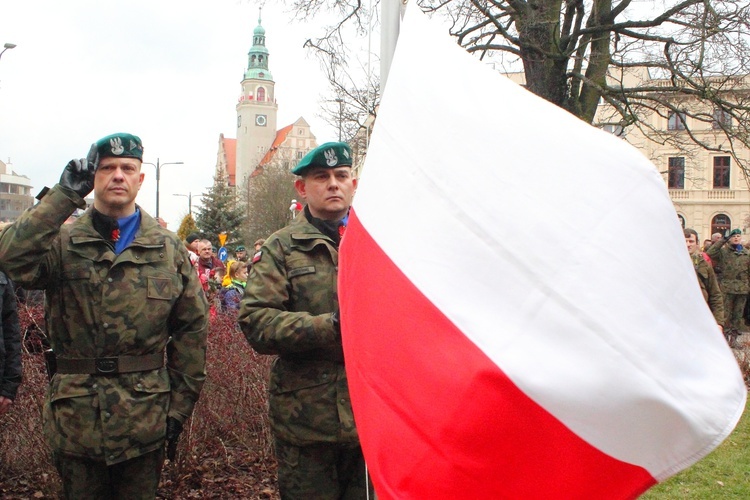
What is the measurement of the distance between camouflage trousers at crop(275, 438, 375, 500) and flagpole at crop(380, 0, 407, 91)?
1545 millimetres

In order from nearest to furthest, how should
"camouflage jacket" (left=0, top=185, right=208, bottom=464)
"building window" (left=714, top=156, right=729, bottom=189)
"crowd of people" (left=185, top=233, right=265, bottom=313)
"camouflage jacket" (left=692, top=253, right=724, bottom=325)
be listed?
"camouflage jacket" (left=0, top=185, right=208, bottom=464), "camouflage jacket" (left=692, top=253, right=724, bottom=325), "crowd of people" (left=185, top=233, right=265, bottom=313), "building window" (left=714, top=156, right=729, bottom=189)

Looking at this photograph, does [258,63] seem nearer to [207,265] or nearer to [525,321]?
[207,265]

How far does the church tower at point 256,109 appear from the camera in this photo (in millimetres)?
122625

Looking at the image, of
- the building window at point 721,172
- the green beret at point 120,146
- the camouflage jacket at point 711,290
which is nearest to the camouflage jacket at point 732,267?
the camouflage jacket at point 711,290

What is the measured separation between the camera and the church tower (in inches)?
4828

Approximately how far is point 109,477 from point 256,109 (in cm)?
12753

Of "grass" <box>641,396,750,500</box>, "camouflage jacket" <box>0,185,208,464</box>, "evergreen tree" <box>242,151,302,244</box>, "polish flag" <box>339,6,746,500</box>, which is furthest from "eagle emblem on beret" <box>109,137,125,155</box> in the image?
"evergreen tree" <box>242,151,302,244</box>

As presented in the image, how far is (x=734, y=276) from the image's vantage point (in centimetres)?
1420

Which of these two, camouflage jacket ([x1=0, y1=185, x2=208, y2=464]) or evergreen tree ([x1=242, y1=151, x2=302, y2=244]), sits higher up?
evergreen tree ([x1=242, y1=151, x2=302, y2=244])

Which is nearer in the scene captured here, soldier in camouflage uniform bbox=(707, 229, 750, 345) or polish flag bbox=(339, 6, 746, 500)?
polish flag bbox=(339, 6, 746, 500)

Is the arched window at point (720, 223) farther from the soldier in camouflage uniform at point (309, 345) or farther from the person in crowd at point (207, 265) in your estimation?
the soldier in camouflage uniform at point (309, 345)

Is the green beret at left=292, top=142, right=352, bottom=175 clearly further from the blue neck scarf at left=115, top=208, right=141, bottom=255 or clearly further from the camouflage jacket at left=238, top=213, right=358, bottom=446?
the blue neck scarf at left=115, top=208, right=141, bottom=255

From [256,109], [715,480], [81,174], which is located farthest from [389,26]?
[256,109]

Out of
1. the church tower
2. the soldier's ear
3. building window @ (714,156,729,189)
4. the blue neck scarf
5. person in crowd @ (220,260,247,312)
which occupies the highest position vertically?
the church tower
